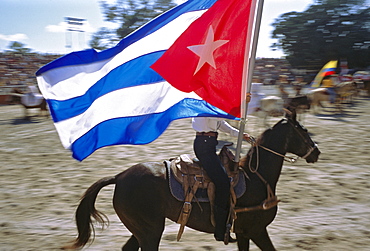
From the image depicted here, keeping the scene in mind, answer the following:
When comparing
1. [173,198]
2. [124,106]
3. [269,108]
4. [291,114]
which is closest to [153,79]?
[124,106]

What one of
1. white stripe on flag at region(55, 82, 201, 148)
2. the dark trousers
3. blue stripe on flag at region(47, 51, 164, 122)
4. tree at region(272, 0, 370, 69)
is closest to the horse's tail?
white stripe on flag at region(55, 82, 201, 148)

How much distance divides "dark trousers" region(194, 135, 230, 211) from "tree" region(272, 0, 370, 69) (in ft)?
169

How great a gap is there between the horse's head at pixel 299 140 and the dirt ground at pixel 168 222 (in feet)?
5.14

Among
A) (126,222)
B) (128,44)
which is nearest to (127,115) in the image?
(128,44)

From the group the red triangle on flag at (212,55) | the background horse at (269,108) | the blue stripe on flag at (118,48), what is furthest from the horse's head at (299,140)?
the background horse at (269,108)

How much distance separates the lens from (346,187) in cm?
827

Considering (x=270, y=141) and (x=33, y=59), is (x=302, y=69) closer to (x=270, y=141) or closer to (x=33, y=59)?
(x=33, y=59)

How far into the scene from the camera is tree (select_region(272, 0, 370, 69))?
51.6m

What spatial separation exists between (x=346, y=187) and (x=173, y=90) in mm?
5405

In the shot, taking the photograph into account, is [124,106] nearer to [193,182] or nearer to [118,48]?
[118,48]

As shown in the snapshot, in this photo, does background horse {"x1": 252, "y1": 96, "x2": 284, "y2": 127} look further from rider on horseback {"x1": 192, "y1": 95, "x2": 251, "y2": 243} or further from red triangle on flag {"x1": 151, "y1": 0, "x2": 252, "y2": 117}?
rider on horseback {"x1": 192, "y1": 95, "x2": 251, "y2": 243}

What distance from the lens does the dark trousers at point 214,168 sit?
170 inches

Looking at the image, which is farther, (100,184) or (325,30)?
(325,30)

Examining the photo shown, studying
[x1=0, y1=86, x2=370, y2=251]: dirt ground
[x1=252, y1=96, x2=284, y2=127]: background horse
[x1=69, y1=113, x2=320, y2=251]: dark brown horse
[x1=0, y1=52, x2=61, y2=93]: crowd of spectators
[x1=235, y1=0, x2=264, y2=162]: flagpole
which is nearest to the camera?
[x1=235, y1=0, x2=264, y2=162]: flagpole
